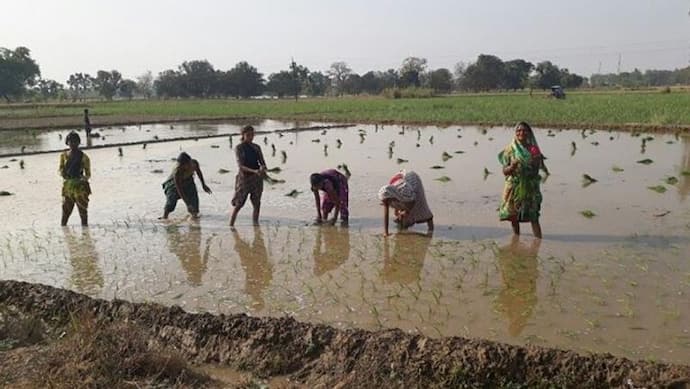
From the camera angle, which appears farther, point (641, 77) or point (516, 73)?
→ point (641, 77)

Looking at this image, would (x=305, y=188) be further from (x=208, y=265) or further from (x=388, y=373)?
(x=388, y=373)

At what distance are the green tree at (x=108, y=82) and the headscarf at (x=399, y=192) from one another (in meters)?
93.7

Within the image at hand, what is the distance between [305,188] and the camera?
34.7 ft

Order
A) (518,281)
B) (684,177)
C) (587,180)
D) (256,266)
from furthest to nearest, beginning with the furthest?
(684,177) < (587,180) < (256,266) < (518,281)

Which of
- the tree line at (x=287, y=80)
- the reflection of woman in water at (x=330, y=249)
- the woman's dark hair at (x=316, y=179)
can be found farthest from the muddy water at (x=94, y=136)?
the tree line at (x=287, y=80)

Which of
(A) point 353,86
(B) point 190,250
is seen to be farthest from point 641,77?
(B) point 190,250

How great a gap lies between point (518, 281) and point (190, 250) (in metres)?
3.64

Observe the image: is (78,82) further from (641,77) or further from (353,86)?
(641,77)

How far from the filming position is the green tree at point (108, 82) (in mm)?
90875

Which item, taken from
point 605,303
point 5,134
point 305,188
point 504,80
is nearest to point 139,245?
point 305,188

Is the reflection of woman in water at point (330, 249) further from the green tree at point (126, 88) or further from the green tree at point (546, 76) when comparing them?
the green tree at point (126, 88)

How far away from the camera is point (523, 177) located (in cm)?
643

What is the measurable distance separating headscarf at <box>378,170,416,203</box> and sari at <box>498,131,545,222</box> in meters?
1.11

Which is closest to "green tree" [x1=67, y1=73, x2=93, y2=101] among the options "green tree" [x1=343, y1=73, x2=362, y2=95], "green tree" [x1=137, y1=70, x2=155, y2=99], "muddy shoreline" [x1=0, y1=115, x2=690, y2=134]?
"green tree" [x1=137, y1=70, x2=155, y2=99]
